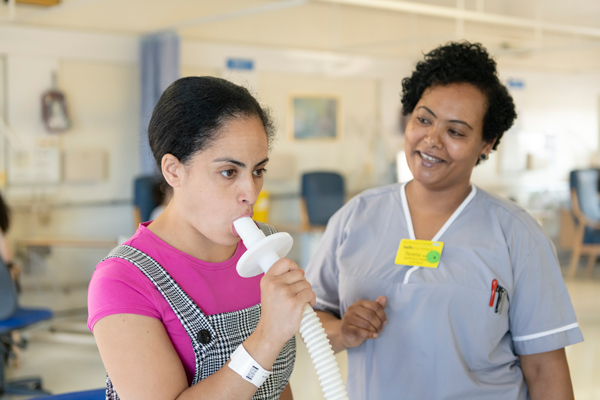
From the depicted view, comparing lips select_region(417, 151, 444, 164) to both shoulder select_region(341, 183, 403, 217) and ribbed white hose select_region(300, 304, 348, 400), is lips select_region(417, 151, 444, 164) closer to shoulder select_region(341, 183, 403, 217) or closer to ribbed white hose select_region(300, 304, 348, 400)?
shoulder select_region(341, 183, 403, 217)

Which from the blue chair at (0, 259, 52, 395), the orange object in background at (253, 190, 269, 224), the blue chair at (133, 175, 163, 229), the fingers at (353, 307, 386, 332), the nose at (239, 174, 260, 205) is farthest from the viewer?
the orange object in background at (253, 190, 269, 224)

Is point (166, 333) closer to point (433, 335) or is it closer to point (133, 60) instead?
point (433, 335)

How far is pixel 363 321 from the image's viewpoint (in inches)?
62.2

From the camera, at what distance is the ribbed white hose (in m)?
1.11

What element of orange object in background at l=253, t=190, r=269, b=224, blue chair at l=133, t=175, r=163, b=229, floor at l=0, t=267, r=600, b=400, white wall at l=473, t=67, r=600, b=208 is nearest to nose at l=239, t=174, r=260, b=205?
floor at l=0, t=267, r=600, b=400

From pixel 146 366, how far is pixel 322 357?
1.03 feet

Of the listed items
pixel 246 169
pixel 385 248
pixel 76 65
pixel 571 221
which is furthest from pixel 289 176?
pixel 246 169

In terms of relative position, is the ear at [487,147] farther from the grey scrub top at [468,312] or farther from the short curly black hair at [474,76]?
the grey scrub top at [468,312]

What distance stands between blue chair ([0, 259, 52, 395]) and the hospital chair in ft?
20.3

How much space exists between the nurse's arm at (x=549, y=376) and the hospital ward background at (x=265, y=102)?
91.4 inches

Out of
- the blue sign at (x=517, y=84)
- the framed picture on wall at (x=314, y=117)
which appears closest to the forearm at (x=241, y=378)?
the framed picture on wall at (x=314, y=117)

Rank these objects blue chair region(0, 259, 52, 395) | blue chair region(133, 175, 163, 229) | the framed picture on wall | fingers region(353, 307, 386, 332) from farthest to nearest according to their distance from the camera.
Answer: the framed picture on wall < blue chair region(133, 175, 163, 229) < blue chair region(0, 259, 52, 395) < fingers region(353, 307, 386, 332)

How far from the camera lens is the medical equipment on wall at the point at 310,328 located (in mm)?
1107

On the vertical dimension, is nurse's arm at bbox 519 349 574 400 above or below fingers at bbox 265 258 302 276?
below
